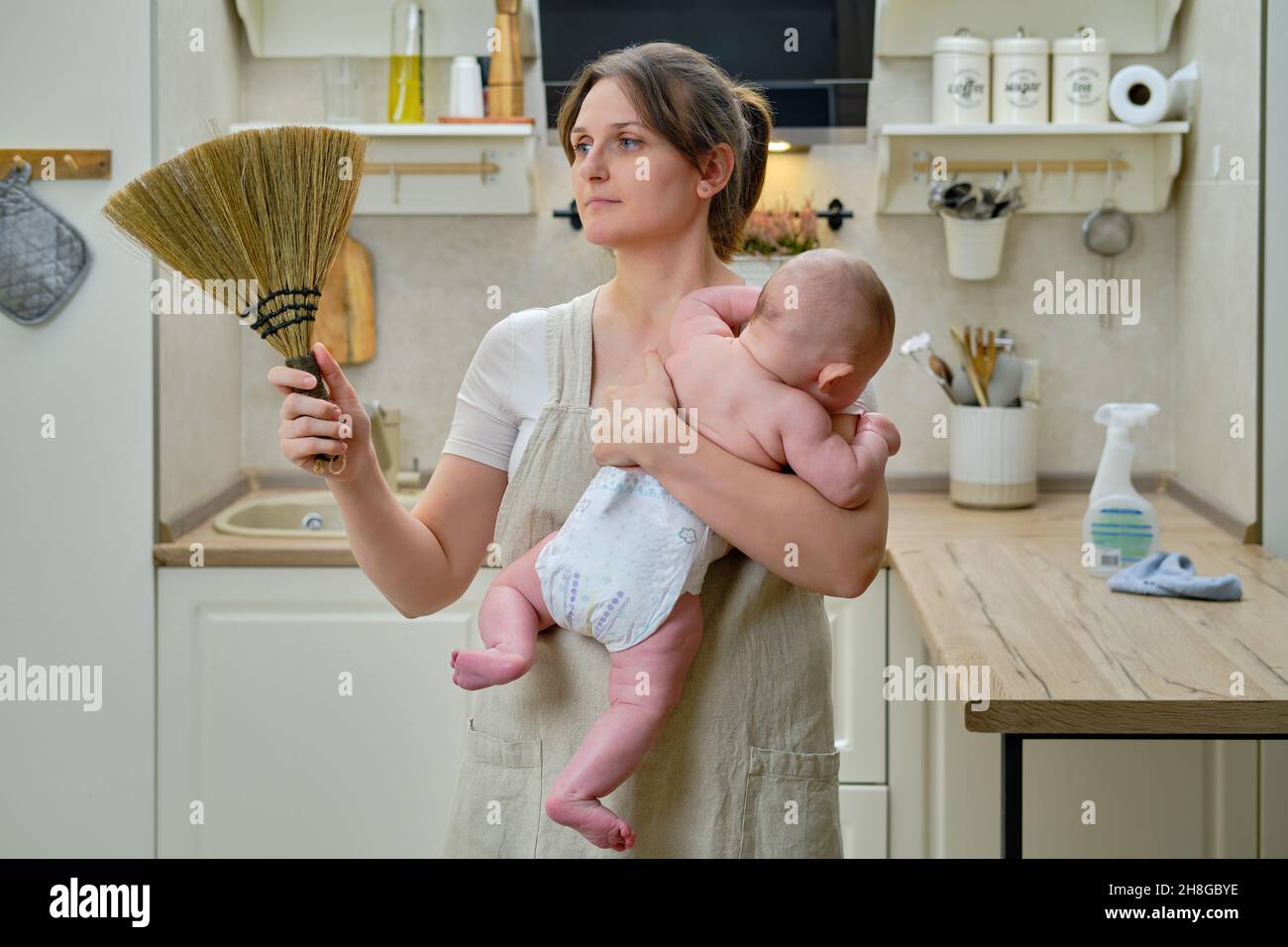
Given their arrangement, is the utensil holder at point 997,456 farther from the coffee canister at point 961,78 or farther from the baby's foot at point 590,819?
the baby's foot at point 590,819

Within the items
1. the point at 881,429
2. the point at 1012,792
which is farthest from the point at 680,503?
the point at 1012,792

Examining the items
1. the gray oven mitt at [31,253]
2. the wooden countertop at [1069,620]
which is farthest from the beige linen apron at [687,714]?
the gray oven mitt at [31,253]

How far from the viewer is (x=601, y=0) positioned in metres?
2.74

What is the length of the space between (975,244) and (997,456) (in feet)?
1.47

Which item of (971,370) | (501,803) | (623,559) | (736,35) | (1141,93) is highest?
(736,35)

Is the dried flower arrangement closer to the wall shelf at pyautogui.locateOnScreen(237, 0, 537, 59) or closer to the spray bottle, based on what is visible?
the wall shelf at pyautogui.locateOnScreen(237, 0, 537, 59)

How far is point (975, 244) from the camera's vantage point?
292 centimetres

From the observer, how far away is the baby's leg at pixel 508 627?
1188 millimetres

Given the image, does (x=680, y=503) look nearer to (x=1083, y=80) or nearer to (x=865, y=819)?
(x=865, y=819)

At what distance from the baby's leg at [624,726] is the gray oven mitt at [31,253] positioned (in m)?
1.61

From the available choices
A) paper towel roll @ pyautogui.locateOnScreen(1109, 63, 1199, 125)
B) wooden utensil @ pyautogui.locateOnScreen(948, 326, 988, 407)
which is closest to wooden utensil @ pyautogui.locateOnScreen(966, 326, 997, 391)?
wooden utensil @ pyautogui.locateOnScreen(948, 326, 988, 407)

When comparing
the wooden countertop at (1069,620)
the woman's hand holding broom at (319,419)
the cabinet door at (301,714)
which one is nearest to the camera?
the woman's hand holding broom at (319,419)

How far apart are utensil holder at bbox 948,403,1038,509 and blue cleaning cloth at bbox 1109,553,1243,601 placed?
2.24 feet

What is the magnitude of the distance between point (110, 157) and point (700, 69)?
1516mm
